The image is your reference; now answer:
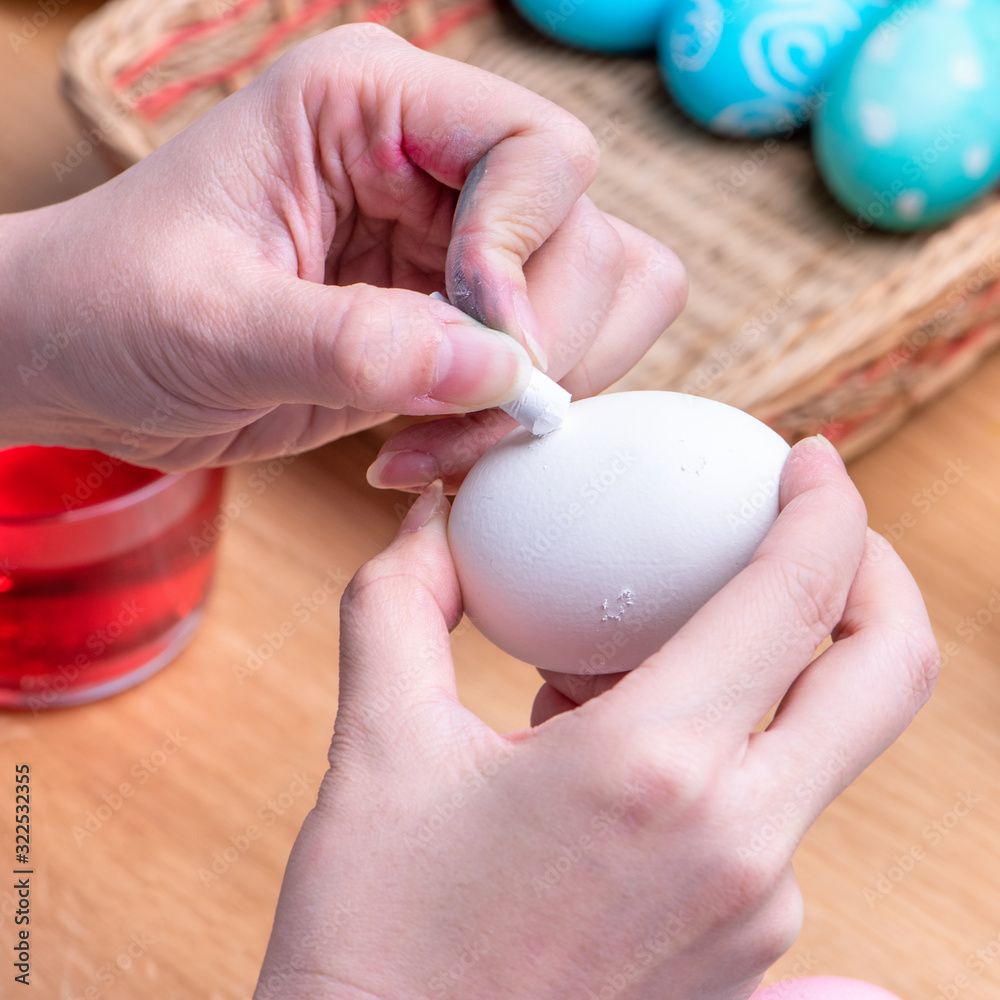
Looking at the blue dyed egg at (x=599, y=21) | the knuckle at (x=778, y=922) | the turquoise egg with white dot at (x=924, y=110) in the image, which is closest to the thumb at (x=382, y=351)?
the knuckle at (x=778, y=922)

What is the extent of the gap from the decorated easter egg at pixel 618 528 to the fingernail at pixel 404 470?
0.09 m

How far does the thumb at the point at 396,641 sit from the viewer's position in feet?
1.29

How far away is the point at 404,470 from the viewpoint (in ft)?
1.86

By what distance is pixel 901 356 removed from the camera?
2.49 ft

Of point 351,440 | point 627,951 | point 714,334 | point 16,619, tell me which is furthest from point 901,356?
point 16,619

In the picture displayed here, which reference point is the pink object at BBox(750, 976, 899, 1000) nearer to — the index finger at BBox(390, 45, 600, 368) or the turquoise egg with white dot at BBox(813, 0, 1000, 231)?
the index finger at BBox(390, 45, 600, 368)

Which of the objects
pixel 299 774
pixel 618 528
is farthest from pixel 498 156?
pixel 299 774

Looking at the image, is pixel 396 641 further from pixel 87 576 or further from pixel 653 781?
pixel 87 576

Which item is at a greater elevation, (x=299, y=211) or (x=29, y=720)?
(x=299, y=211)

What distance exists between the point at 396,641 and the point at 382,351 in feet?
0.41

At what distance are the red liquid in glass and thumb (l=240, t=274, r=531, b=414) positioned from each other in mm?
200

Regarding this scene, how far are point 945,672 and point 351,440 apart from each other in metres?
0.48

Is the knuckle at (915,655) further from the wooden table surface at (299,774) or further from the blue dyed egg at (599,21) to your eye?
the blue dyed egg at (599,21)

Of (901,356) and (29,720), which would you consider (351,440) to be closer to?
(29,720)
